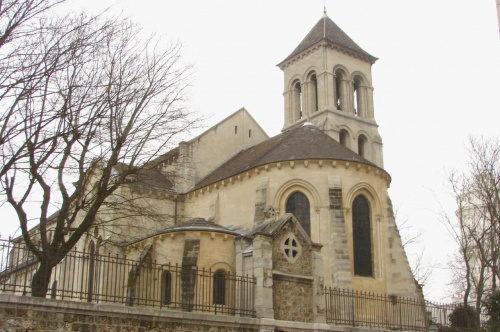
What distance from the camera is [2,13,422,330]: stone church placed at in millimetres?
16188

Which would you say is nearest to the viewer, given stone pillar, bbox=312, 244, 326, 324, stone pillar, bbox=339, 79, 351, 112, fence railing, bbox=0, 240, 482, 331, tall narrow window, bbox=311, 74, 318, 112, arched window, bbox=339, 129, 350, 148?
fence railing, bbox=0, 240, 482, 331

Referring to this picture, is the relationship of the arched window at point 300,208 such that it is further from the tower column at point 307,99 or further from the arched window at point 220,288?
the tower column at point 307,99

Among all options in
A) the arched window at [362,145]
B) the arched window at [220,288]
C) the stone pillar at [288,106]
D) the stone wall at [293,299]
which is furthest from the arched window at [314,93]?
the stone wall at [293,299]

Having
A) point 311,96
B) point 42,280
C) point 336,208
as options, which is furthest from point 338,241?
point 311,96

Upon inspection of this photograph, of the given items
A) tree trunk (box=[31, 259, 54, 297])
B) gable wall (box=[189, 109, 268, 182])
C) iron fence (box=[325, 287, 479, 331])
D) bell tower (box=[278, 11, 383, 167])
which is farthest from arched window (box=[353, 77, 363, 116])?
tree trunk (box=[31, 259, 54, 297])

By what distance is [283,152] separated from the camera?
26.9 meters

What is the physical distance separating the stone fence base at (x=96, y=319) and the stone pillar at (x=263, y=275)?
651 millimetres

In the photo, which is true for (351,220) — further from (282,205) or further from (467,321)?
(467,321)

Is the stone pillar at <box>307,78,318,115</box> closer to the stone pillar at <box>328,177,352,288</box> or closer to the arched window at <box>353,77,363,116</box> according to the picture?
the arched window at <box>353,77,363,116</box>

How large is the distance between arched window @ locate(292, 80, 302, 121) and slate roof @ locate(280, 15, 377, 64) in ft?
7.92

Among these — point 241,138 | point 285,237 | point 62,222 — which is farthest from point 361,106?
point 62,222

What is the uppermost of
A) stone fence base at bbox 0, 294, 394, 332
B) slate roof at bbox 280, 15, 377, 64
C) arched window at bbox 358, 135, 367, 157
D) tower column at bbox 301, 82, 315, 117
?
slate roof at bbox 280, 15, 377, 64

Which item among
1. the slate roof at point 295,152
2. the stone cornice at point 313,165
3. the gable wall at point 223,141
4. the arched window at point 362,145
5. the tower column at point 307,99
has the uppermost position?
the tower column at point 307,99

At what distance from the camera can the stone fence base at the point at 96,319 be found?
10.2 metres
